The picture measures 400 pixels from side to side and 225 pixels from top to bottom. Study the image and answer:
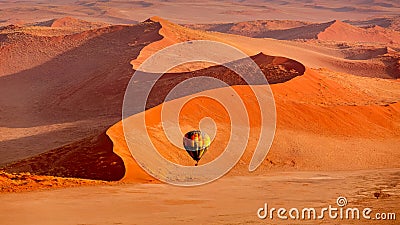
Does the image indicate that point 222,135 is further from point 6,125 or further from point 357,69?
point 357,69

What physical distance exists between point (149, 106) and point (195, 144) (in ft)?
34.9

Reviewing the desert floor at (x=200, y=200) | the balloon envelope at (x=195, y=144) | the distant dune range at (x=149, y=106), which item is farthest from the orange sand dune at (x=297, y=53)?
the desert floor at (x=200, y=200)

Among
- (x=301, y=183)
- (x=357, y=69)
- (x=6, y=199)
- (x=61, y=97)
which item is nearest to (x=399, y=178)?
(x=301, y=183)

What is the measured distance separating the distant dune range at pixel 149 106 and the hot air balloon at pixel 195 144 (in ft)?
2.93

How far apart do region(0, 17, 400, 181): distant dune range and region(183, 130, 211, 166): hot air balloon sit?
892 mm

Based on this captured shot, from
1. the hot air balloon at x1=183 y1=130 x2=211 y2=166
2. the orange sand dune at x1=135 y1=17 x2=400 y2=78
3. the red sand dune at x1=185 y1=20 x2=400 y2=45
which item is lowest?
the red sand dune at x1=185 y1=20 x2=400 y2=45

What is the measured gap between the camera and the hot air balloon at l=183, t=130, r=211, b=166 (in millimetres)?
17203

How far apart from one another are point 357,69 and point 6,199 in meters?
37.4

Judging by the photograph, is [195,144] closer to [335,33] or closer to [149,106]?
[149,106]

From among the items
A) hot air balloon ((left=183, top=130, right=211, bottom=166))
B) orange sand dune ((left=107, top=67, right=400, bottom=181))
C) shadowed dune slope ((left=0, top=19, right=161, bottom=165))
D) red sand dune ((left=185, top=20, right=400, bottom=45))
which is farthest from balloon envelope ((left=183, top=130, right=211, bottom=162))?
red sand dune ((left=185, top=20, right=400, bottom=45))

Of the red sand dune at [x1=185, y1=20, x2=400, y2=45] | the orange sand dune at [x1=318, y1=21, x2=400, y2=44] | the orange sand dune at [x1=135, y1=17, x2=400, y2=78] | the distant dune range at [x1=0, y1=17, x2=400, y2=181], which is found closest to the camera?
the distant dune range at [x1=0, y1=17, x2=400, y2=181]

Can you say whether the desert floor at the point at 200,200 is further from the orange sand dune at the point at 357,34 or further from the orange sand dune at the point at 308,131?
the orange sand dune at the point at 357,34

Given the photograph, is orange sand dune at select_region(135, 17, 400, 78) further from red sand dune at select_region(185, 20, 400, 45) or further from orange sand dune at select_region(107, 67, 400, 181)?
red sand dune at select_region(185, 20, 400, 45)

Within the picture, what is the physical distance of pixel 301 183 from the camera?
50.3 ft
